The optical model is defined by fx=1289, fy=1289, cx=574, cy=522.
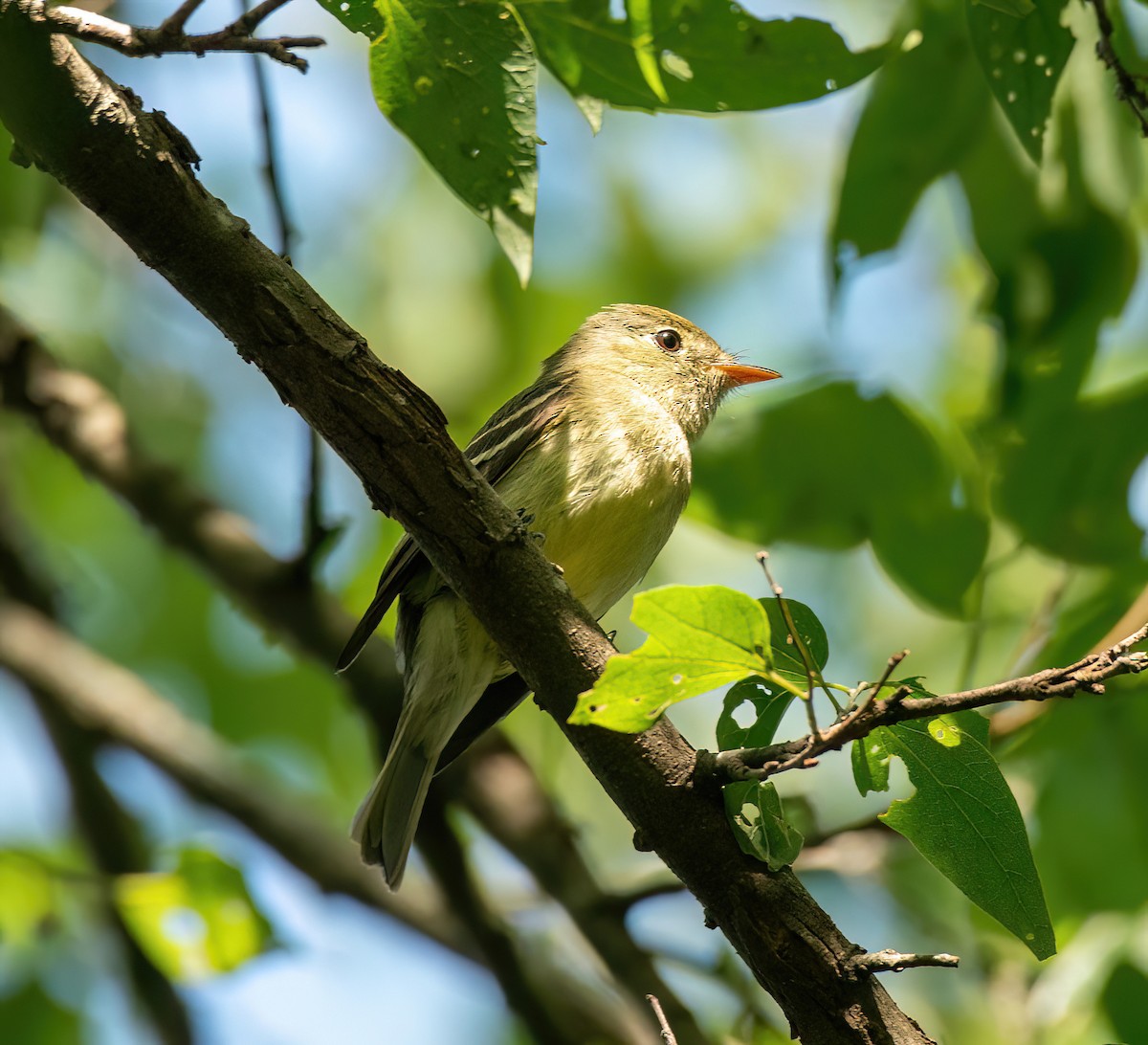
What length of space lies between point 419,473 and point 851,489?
1638mm

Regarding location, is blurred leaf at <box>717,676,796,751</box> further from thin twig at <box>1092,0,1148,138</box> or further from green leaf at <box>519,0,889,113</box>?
thin twig at <box>1092,0,1148,138</box>

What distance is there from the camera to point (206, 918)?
4.07 m

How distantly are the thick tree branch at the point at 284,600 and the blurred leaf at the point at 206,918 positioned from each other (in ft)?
3.02

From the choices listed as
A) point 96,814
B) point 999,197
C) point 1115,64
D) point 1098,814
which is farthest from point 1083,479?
point 96,814

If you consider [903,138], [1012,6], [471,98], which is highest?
[903,138]

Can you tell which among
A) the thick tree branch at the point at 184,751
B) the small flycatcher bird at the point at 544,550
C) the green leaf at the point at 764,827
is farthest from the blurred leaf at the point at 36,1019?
the green leaf at the point at 764,827

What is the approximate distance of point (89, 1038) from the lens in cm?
502

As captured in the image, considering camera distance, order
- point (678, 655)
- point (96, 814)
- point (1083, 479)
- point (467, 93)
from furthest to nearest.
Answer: point (96, 814) < point (1083, 479) < point (467, 93) < point (678, 655)

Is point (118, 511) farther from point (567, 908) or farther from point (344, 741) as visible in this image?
point (567, 908)

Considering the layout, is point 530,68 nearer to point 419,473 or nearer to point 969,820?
point 419,473

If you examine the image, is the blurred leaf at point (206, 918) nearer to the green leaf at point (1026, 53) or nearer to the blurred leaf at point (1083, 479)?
the blurred leaf at point (1083, 479)

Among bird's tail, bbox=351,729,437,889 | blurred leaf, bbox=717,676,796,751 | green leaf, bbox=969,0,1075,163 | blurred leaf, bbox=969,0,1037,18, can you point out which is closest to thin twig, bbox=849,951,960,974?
blurred leaf, bbox=717,676,796,751

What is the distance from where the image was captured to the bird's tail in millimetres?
4352

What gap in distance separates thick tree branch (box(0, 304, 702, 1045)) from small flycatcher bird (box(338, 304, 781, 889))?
312 millimetres
